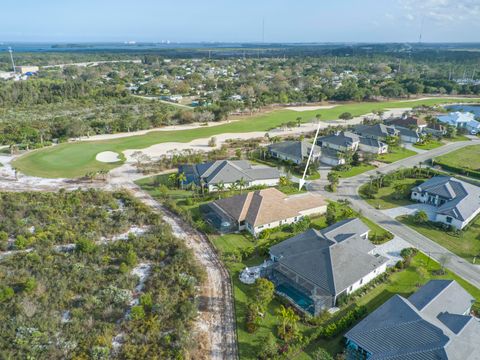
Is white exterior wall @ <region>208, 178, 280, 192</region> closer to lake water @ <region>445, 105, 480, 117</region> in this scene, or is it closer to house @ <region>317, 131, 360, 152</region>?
house @ <region>317, 131, 360, 152</region>

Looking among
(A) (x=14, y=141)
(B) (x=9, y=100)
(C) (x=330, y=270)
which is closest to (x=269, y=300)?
(C) (x=330, y=270)

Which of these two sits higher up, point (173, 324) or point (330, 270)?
point (330, 270)

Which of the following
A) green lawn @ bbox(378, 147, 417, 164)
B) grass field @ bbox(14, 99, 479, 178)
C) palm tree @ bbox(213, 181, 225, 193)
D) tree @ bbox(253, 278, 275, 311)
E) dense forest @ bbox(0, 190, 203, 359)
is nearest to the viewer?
dense forest @ bbox(0, 190, 203, 359)

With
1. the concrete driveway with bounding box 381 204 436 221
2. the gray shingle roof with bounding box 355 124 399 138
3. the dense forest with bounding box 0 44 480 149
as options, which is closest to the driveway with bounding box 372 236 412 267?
the concrete driveway with bounding box 381 204 436 221

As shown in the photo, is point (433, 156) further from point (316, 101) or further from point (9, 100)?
point (9, 100)

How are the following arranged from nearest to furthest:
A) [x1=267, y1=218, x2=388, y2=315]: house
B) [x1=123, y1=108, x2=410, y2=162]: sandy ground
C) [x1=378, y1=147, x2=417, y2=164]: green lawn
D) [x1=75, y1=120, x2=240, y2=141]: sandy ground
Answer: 1. [x1=267, y1=218, x2=388, y2=315]: house
2. [x1=378, y1=147, x2=417, y2=164]: green lawn
3. [x1=123, y1=108, x2=410, y2=162]: sandy ground
4. [x1=75, y1=120, x2=240, y2=141]: sandy ground

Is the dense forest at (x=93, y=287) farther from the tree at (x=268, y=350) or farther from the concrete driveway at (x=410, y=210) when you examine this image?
the concrete driveway at (x=410, y=210)
